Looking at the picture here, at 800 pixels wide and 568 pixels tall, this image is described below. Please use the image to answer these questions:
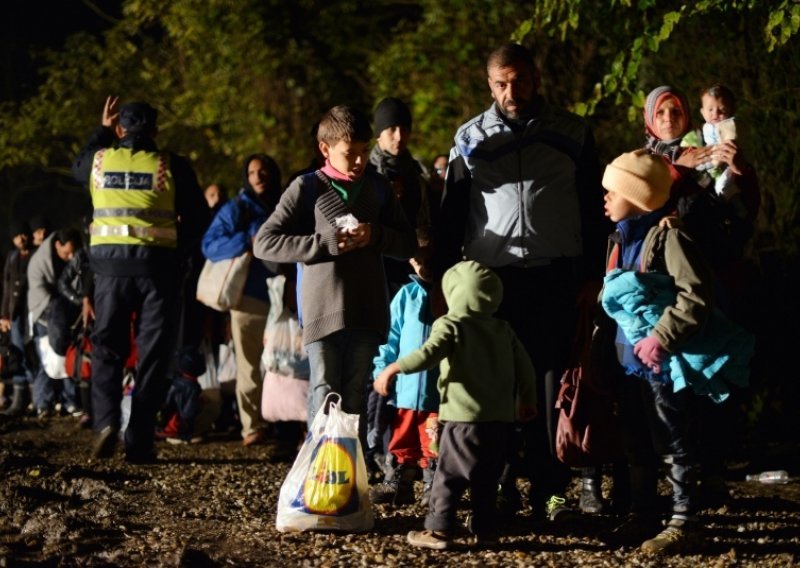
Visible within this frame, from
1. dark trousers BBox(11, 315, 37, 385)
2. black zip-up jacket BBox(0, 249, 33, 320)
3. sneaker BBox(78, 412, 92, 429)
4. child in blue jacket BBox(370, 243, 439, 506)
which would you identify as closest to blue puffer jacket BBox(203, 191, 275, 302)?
sneaker BBox(78, 412, 92, 429)

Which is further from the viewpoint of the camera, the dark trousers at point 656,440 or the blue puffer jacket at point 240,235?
the blue puffer jacket at point 240,235

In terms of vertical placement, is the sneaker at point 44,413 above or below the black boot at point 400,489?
above

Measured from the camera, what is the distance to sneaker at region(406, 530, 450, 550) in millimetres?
5770

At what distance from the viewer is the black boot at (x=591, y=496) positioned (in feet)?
22.3

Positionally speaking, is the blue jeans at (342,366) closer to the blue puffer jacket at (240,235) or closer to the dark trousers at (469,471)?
the dark trousers at (469,471)

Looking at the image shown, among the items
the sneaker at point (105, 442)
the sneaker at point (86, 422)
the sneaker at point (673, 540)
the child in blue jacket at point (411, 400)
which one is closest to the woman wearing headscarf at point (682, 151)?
the child in blue jacket at point (411, 400)

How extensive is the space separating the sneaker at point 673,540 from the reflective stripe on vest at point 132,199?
13.8 feet

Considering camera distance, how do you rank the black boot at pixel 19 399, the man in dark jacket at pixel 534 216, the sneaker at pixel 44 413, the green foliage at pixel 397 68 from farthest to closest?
1. the black boot at pixel 19 399
2. the sneaker at pixel 44 413
3. the green foliage at pixel 397 68
4. the man in dark jacket at pixel 534 216

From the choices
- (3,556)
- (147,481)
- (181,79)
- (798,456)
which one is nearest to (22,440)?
(147,481)

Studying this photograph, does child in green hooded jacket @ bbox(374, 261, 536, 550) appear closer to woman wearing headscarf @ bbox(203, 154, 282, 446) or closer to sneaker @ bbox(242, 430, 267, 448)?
woman wearing headscarf @ bbox(203, 154, 282, 446)

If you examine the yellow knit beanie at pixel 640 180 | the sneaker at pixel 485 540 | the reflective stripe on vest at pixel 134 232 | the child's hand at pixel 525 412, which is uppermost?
the reflective stripe on vest at pixel 134 232

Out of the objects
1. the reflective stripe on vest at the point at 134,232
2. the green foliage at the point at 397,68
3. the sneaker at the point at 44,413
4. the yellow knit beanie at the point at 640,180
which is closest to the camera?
the yellow knit beanie at the point at 640,180

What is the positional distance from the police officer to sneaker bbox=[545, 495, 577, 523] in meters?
3.21

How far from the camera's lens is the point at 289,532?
20.1 feet
